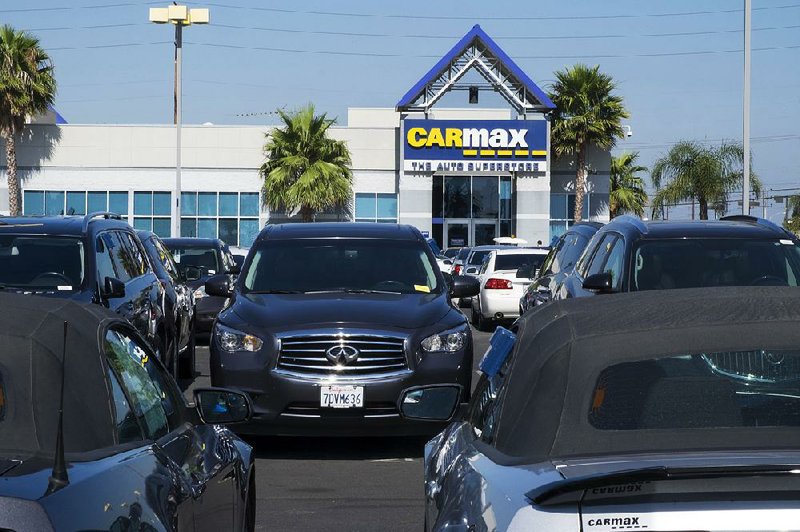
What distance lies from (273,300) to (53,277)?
204 cm

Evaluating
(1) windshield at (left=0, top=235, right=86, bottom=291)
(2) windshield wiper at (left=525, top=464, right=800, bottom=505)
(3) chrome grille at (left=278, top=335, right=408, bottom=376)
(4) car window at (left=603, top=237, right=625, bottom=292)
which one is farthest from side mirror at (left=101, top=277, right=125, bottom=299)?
(2) windshield wiper at (left=525, top=464, right=800, bottom=505)

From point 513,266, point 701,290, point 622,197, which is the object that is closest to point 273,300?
point 701,290

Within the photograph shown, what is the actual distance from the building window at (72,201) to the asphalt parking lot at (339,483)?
4555 cm

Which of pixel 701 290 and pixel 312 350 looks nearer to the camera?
pixel 701 290

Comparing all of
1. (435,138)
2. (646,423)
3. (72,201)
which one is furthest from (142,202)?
(646,423)

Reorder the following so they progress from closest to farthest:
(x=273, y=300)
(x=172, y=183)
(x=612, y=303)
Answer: (x=612, y=303)
(x=273, y=300)
(x=172, y=183)

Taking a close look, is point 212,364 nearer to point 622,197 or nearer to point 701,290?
point 701,290

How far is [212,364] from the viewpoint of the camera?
10266 millimetres

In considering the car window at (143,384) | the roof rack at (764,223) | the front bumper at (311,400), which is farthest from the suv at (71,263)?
the car window at (143,384)

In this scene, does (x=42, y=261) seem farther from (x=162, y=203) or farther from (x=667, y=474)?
(x=162, y=203)

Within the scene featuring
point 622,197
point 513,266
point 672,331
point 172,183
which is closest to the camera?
point 672,331

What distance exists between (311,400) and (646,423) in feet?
21.0

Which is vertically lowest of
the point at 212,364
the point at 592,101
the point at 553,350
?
the point at 212,364

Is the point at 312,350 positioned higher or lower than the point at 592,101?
lower
